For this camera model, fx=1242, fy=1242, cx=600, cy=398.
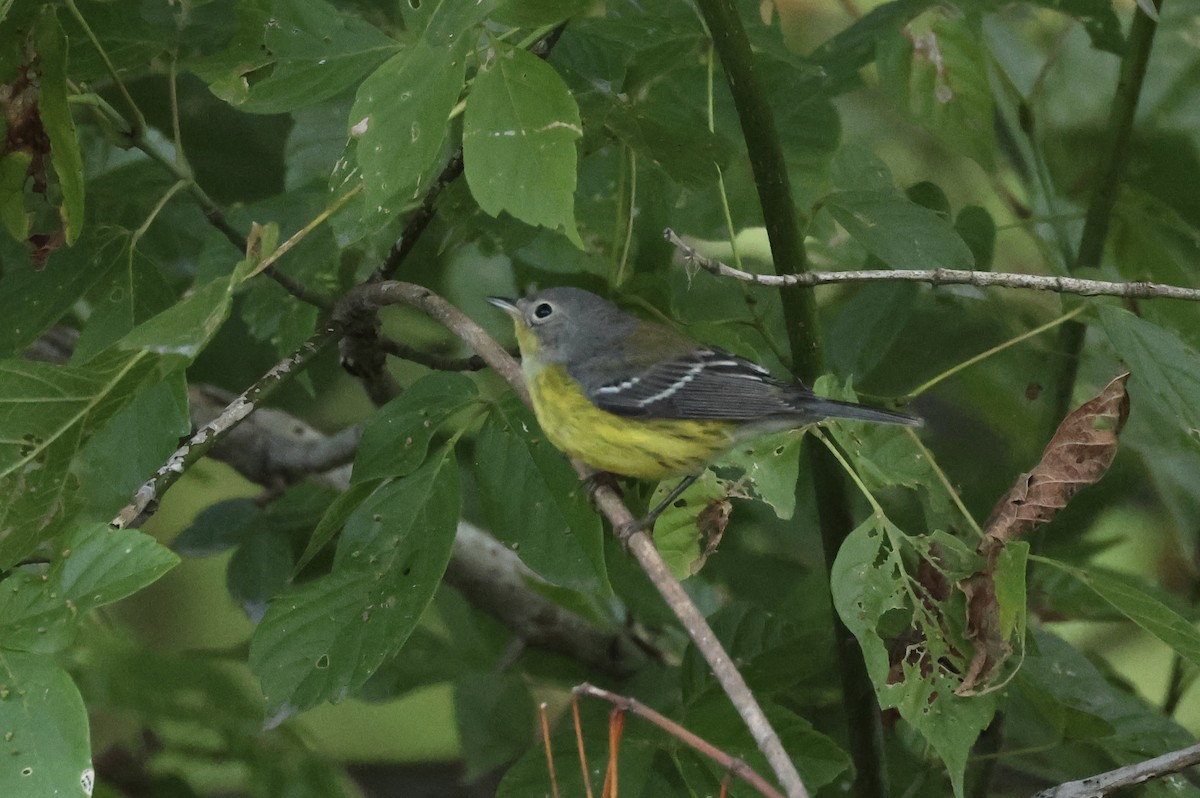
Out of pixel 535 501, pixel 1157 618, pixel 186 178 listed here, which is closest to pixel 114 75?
pixel 186 178

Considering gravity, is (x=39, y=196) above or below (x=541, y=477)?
above

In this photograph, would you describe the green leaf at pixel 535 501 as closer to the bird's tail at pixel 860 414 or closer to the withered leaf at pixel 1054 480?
the bird's tail at pixel 860 414

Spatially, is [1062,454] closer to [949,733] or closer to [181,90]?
[949,733]

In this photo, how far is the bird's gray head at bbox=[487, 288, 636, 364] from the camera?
101 inches

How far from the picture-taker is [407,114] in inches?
54.7

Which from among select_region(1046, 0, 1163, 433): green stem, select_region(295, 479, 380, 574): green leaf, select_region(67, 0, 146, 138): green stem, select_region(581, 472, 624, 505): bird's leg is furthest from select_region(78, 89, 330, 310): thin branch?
select_region(1046, 0, 1163, 433): green stem

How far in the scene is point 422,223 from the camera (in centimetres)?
211

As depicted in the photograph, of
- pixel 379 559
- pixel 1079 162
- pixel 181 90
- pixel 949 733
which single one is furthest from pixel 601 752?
pixel 1079 162

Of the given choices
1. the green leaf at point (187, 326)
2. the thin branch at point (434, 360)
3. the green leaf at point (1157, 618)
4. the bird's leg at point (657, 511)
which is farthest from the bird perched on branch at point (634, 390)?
the green leaf at point (187, 326)

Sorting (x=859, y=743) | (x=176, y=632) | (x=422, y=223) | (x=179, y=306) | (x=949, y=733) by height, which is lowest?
(x=176, y=632)

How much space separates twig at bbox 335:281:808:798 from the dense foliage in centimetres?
7

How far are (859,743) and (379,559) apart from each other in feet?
2.91

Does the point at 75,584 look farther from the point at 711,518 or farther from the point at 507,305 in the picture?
the point at 507,305

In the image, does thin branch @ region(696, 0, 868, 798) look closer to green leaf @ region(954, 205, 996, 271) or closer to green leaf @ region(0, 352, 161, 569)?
green leaf @ region(954, 205, 996, 271)
